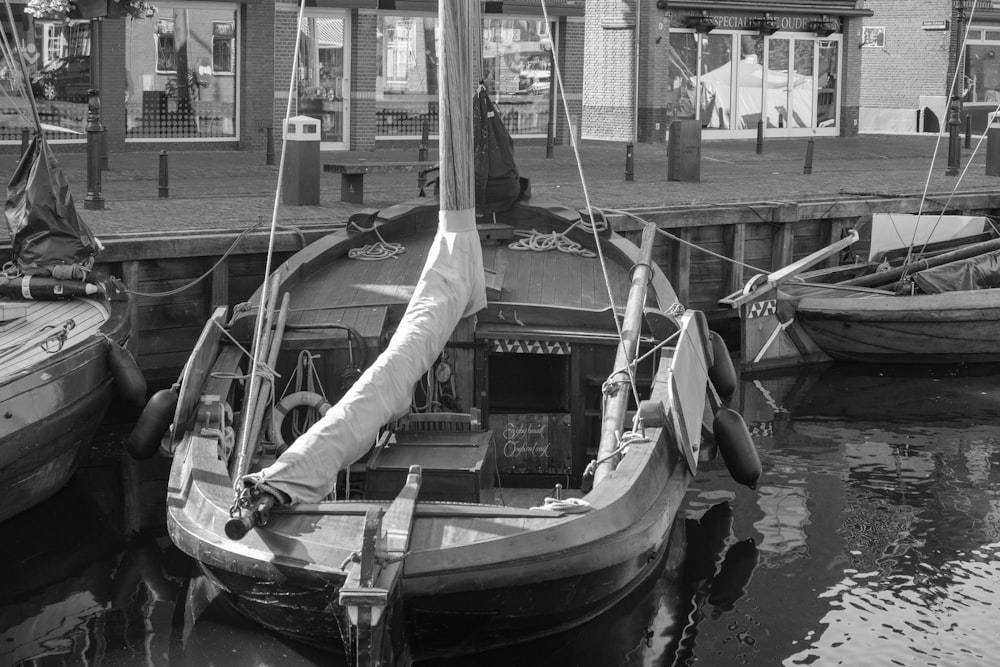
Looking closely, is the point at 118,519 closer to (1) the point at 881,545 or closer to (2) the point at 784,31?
(1) the point at 881,545

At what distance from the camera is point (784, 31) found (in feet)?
96.8

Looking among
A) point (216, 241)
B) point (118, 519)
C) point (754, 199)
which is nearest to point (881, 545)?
point (118, 519)

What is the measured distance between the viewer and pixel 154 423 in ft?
29.1

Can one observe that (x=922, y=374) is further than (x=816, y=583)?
Yes

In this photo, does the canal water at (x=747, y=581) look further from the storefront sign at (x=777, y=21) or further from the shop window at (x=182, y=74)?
the storefront sign at (x=777, y=21)

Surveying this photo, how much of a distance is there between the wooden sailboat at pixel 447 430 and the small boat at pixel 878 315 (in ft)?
11.6

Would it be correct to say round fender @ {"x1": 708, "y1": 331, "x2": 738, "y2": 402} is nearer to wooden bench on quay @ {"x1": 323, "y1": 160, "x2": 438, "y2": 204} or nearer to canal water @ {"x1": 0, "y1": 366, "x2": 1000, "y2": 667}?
canal water @ {"x1": 0, "y1": 366, "x2": 1000, "y2": 667}

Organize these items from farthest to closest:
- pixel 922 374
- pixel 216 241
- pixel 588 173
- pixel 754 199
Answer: pixel 588 173 < pixel 754 199 < pixel 922 374 < pixel 216 241

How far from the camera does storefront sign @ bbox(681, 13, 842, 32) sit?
2836 centimetres

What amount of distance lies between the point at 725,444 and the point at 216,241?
5.44 m

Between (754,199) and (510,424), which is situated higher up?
(754,199)

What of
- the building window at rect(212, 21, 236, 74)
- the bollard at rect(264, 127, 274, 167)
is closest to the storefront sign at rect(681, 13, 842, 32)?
the building window at rect(212, 21, 236, 74)

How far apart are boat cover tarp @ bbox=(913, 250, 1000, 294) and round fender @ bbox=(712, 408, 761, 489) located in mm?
6458

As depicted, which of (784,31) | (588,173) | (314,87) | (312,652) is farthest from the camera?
(784,31)
